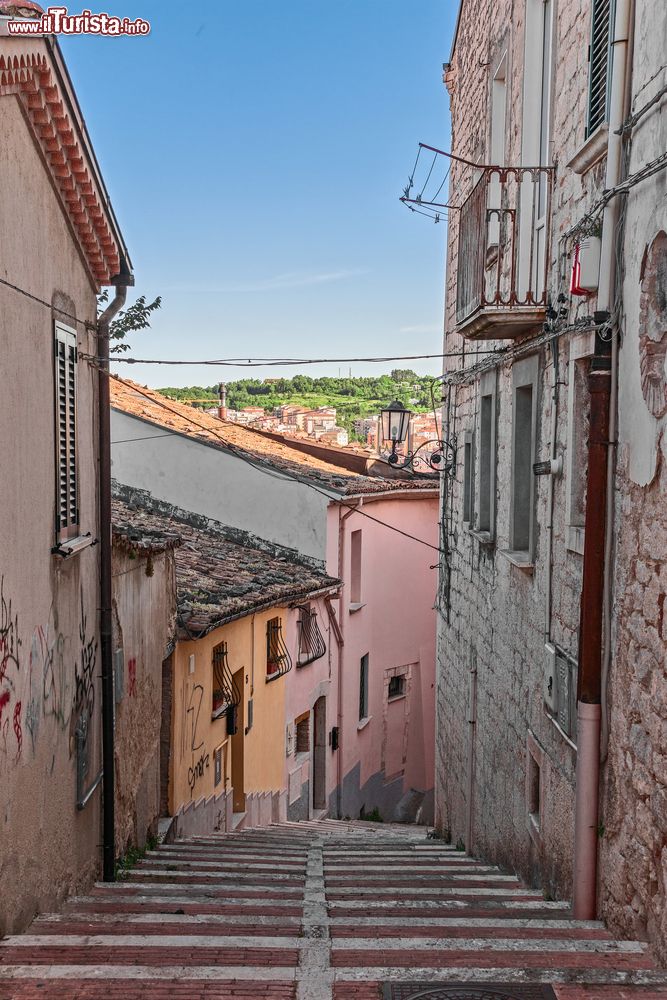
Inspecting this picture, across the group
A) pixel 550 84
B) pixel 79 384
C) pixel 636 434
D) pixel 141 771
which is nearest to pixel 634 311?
pixel 636 434

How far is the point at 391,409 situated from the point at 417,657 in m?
10.7

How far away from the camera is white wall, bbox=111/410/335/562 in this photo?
18.2 m

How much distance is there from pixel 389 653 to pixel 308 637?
5394 mm

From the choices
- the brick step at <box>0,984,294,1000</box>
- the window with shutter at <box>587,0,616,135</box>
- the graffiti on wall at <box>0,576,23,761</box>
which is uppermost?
the window with shutter at <box>587,0,616,135</box>

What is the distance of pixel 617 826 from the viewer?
16.8ft

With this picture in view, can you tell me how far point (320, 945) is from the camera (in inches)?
184

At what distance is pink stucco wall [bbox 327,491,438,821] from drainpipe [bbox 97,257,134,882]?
11215mm

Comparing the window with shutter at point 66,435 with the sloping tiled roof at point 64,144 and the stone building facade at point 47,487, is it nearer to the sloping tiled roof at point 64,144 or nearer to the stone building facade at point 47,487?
the stone building facade at point 47,487

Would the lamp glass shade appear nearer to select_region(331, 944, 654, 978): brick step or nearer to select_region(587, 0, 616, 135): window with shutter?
select_region(587, 0, 616, 135): window with shutter

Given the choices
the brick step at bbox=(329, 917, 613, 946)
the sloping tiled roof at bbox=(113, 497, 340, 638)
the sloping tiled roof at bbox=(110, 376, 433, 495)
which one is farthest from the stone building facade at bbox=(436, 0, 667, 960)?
the sloping tiled roof at bbox=(110, 376, 433, 495)

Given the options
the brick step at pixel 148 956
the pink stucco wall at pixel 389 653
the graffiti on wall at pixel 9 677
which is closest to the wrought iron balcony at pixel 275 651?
the pink stucco wall at pixel 389 653

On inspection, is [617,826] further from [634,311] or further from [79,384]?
[79,384]

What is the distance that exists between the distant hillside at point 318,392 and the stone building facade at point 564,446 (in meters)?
31.8

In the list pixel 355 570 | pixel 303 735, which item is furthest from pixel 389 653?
pixel 303 735
